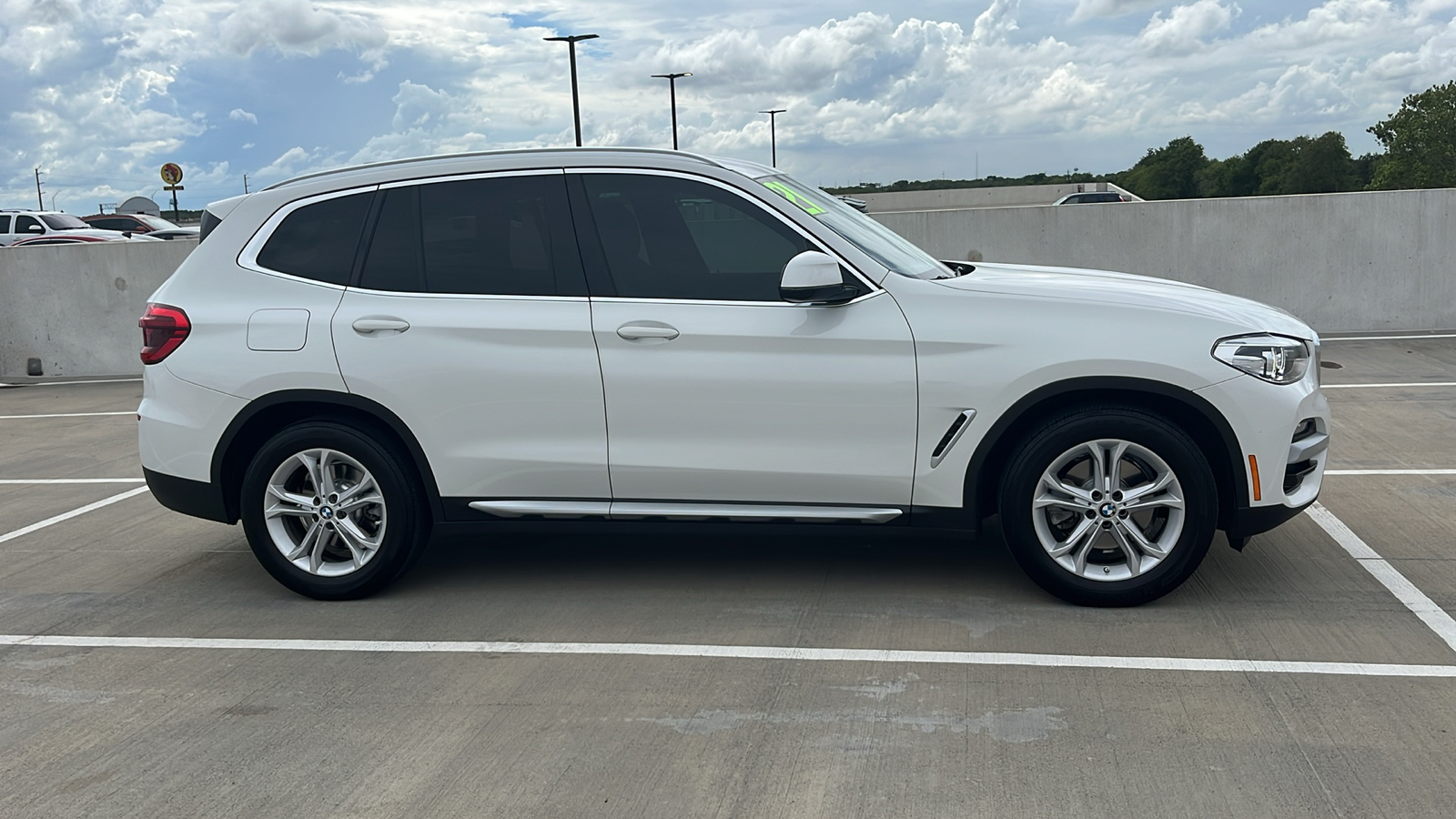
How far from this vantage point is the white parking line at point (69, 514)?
697 cm

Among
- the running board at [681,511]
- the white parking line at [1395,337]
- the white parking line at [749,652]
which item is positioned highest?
the running board at [681,511]

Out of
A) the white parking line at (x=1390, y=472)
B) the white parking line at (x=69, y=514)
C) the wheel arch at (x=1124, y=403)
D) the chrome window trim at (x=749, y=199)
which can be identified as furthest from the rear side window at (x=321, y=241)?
the white parking line at (x=1390, y=472)

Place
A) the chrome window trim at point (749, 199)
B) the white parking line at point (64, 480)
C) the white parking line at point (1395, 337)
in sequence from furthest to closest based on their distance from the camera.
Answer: the white parking line at point (1395, 337) → the white parking line at point (64, 480) → the chrome window trim at point (749, 199)

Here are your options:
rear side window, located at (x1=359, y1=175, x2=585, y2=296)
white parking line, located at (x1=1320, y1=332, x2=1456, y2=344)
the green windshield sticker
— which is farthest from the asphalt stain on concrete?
white parking line, located at (x1=1320, y1=332, x2=1456, y2=344)

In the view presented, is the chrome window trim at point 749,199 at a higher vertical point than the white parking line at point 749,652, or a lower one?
higher

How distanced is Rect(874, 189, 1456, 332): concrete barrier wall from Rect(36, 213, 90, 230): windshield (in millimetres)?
28369

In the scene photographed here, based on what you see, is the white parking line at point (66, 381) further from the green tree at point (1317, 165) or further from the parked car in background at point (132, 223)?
the green tree at point (1317, 165)

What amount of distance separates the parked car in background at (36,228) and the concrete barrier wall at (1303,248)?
1043 inches

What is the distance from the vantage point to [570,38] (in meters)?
41.8

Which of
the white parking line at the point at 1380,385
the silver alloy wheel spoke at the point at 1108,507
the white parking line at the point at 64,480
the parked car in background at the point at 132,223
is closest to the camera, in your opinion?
the silver alloy wheel spoke at the point at 1108,507

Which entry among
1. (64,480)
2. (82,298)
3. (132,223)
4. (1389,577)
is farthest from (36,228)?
(1389,577)

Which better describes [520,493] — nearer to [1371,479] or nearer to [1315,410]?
[1315,410]

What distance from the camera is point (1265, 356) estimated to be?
4707 mm

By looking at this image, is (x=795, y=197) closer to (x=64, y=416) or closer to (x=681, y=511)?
(x=681, y=511)
